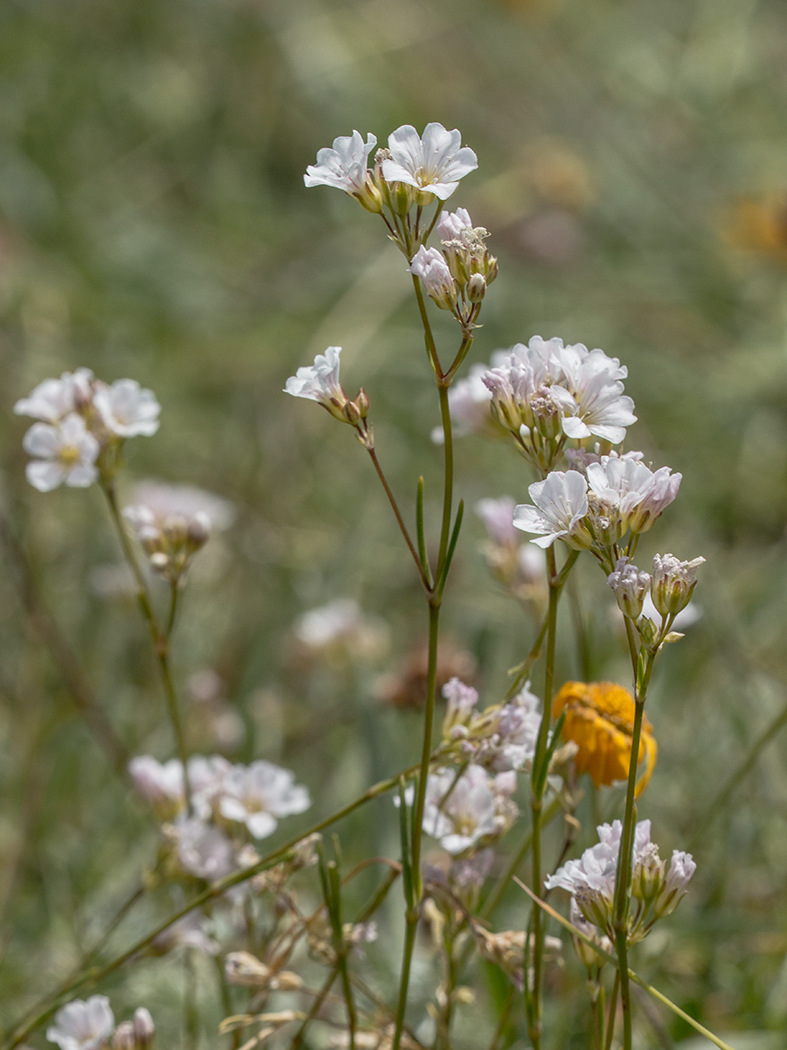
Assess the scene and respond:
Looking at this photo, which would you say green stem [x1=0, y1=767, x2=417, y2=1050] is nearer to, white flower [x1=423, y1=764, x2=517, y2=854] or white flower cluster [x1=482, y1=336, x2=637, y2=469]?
white flower [x1=423, y1=764, x2=517, y2=854]

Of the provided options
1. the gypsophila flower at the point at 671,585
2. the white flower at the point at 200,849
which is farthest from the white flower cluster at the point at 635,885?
the white flower at the point at 200,849

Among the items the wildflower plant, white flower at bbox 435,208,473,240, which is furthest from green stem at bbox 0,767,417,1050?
white flower at bbox 435,208,473,240

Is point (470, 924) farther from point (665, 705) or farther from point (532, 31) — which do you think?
point (532, 31)

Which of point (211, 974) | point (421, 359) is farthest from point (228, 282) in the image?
point (211, 974)

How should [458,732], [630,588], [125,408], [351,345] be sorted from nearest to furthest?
1. [630,588]
2. [458,732]
3. [125,408]
4. [351,345]

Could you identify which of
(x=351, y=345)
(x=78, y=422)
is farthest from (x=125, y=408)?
(x=351, y=345)

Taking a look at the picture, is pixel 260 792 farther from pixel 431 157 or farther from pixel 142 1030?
pixel 431 157
